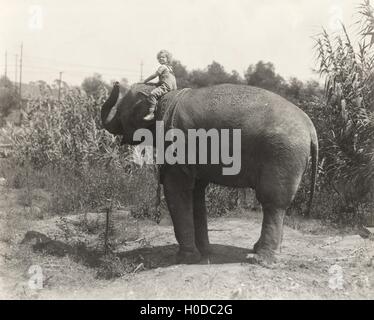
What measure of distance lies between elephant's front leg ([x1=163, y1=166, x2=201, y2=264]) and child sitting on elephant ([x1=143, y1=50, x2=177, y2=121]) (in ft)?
2.73

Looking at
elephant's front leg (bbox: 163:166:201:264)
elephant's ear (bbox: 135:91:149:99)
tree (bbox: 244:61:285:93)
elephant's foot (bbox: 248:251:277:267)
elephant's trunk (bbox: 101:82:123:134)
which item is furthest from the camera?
tree (bbox: 244:61:285:93)

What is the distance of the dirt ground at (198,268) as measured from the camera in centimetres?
565

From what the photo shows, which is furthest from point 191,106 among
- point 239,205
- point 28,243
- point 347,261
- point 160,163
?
point 239,205

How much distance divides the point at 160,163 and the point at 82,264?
1796mm

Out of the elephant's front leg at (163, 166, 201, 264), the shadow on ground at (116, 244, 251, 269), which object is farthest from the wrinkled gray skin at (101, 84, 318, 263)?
the shadow on ground at (116, 244, 251, 269)

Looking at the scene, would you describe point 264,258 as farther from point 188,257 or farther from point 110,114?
point 110,114

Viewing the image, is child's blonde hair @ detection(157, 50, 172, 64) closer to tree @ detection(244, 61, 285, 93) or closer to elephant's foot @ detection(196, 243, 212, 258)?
elephant's foot @ detection(196, 243, 212, 258)

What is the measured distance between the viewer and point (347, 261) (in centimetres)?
693

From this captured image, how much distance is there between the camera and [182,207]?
6.78 meters

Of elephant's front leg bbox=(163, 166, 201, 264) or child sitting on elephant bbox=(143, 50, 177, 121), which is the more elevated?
child sitting on elephant bbox=(143, 50, 177, 121)

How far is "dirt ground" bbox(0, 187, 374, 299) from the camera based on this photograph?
5.65 m

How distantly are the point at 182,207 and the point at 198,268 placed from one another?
2.79 feet
